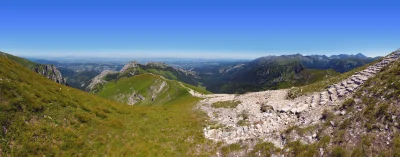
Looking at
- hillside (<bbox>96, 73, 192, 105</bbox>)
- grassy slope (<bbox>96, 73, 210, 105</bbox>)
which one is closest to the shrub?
hillside (<bbox>96, 73, 192, 105</bbox>)

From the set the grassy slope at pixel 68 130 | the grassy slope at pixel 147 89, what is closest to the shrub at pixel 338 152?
the grassy slope at pixel 68 130

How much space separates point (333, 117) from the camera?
21078 mm

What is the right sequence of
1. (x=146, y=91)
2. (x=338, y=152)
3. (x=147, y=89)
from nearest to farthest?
(x=338, y=152) → (x=146, y=91) → (x=147, y=89)

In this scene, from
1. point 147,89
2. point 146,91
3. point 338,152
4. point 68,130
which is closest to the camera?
point 338,152

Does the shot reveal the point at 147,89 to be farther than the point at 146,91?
Yes

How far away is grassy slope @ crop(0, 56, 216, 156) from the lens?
18156 millimetres

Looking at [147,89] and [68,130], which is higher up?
[68,130]

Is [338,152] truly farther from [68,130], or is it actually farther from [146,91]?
[146,91]

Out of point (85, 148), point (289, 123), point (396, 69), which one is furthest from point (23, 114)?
point (396, 69)

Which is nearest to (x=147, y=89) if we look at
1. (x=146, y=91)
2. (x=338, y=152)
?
(x=146, y=91)

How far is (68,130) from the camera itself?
21.3 m

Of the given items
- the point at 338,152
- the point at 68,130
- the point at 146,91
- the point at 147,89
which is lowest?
the point at 146,91

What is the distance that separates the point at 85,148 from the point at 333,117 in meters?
24.6

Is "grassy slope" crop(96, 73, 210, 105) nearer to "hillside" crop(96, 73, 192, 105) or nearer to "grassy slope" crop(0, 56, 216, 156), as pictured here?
"hillside" crop(96, 73, 192, 105)
